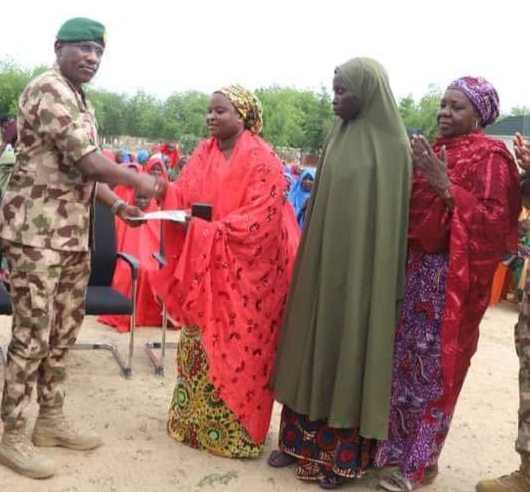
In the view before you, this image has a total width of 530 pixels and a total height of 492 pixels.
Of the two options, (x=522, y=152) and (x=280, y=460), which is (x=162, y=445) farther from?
(x=522, y=152)

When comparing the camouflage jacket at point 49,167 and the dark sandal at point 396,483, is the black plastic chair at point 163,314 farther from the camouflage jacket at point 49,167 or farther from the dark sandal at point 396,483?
the dark sandal at point 396,483

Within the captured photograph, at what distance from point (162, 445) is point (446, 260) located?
1.85m

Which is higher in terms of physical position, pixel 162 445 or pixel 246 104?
pixel 246 104

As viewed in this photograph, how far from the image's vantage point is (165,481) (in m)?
3.43

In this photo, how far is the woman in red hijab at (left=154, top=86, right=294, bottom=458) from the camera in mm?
3533

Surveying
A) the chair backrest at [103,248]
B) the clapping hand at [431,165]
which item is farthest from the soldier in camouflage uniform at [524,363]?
the chair backrest at [103,248]

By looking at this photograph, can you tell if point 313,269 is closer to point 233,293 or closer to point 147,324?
point 233,293

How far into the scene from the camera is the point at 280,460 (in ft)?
12.1

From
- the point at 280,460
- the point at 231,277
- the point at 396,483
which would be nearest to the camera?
the point at 396,483

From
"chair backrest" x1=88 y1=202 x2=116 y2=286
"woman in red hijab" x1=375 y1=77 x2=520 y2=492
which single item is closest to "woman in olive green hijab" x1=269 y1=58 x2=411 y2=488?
"woman in red hijab" x1=375 y1=77 x2=520 y2=492

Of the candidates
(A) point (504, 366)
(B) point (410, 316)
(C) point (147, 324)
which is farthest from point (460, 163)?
(C) point (147, 324)

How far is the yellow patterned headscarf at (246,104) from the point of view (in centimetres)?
363

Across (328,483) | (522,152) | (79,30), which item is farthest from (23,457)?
(522,152)

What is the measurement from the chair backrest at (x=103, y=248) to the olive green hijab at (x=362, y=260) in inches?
91.5
